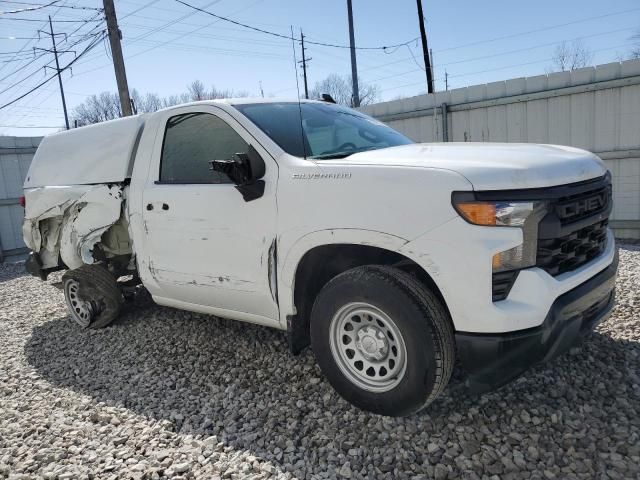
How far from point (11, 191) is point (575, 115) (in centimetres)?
1113

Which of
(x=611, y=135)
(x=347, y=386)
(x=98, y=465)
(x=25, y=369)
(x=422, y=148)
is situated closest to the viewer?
(x=98, y=465)

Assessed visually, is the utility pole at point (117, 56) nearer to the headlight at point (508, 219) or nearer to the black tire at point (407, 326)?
the black tire at point (407, 326)

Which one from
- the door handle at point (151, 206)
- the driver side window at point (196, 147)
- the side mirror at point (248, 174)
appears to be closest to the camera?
the side mirror at point (248, 174)

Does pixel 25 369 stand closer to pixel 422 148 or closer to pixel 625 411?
pixel 422 148

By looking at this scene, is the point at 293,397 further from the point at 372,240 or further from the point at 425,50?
the point at 425,50

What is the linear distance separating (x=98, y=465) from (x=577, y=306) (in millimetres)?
2750

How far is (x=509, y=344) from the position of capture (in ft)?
7.78

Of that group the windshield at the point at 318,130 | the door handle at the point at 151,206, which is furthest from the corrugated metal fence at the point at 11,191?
the windshield at the point at 318,130

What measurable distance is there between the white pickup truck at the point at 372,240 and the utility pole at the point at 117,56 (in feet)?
27.6

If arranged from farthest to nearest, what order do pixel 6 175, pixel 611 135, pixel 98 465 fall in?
pixel 6 175 → pixel 611 135 → pixel 98 465

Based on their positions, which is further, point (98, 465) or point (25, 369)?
point (25, 369)

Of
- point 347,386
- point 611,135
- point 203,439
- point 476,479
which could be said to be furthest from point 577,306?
point 611,135

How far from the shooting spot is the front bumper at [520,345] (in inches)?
93.6

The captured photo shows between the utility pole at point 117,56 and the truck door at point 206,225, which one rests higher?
the utility pole at point 117,56
